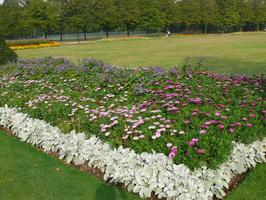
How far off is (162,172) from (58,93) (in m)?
4.78

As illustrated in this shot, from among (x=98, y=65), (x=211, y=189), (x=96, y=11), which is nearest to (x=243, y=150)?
(x=211, y=189)

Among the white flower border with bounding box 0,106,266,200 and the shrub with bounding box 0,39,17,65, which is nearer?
the white flower border with bounding box 0,106,266,200

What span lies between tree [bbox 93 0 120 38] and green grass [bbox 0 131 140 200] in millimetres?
54393

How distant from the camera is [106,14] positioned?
5866 cm

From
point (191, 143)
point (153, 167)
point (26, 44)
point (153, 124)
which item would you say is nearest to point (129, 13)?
point (26, 44)

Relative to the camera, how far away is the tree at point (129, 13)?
2388 inches

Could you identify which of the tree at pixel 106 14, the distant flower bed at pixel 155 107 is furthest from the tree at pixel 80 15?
the distant flower bed at pixel 155 107

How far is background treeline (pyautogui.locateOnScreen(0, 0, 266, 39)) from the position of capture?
58375mm

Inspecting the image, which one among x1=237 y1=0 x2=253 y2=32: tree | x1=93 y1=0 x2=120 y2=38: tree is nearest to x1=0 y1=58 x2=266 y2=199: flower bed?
x1=93 y1=0 x2=120 y2=38: tree

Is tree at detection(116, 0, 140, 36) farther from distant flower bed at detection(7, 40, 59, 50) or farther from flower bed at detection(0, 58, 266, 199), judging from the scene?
flower bed at detection(0, 58, 266, 199)

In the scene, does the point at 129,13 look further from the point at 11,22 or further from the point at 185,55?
the point at 185,55

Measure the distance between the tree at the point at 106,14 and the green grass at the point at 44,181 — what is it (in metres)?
54.4

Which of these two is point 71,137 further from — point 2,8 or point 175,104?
point 2,8

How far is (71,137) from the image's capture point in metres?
5.69
